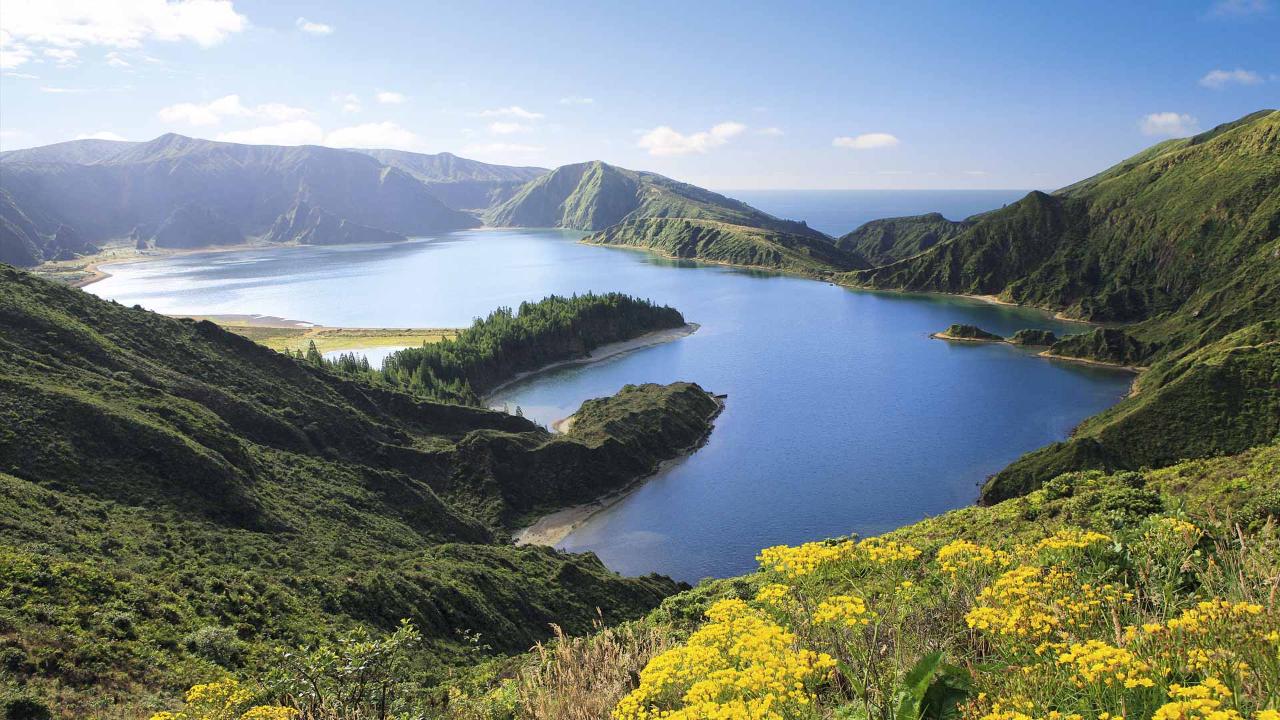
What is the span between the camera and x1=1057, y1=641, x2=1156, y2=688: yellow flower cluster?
20.5 ft

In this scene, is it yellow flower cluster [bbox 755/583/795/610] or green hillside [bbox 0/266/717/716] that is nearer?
yellow flower cluster [bbox 755/583/795/610]

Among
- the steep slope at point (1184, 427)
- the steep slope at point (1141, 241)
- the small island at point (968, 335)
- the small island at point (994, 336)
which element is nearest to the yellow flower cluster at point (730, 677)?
the steep slope at point (1184, 427)

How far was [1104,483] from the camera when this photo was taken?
30172mm

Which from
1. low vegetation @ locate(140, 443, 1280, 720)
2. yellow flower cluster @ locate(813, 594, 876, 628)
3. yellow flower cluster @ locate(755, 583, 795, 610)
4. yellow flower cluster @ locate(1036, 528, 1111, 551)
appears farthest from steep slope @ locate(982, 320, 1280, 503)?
yellow flower cluster @ locate(813, 594, 876, 628)

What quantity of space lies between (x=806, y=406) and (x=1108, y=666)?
82.3 m

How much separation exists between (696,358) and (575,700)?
10733cm

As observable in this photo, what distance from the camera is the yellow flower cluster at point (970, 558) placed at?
1095 centimetres

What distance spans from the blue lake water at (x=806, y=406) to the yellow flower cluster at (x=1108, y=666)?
43694mm

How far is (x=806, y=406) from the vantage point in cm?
8694

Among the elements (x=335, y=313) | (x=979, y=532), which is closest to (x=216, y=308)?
(x=335, y=313)

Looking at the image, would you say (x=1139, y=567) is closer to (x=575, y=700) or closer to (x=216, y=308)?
(x=575, y=700)

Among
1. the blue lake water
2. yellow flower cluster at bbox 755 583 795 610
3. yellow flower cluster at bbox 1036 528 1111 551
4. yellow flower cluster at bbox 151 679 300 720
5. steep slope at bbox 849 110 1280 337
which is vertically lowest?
the blue lake water

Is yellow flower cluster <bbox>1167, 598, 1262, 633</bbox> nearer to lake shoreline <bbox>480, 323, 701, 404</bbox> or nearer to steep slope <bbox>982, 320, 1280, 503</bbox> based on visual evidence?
steep slope <bbox>982, 320, 1280, 503</bbox>

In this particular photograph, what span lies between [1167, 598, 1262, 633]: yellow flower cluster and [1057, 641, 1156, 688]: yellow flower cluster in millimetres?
1060
